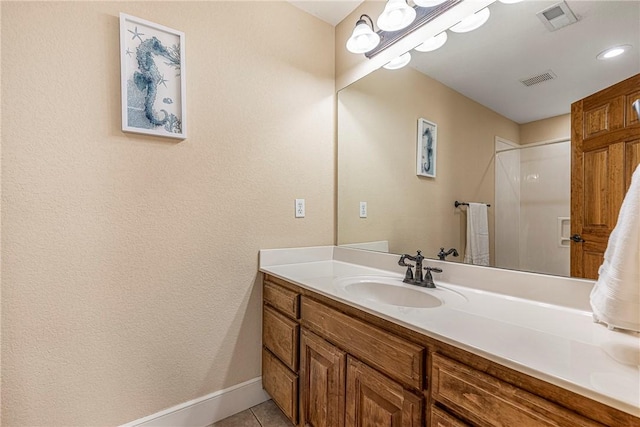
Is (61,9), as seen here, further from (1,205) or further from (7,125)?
(1,205)

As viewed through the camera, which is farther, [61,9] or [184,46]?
[184,46]

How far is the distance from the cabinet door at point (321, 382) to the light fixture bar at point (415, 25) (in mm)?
1560

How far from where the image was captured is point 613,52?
35.3 inches

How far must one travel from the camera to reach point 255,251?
168 cm

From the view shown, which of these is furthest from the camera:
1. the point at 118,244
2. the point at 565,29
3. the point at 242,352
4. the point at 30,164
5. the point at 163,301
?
the point at 242,352

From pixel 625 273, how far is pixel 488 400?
455 millimetres

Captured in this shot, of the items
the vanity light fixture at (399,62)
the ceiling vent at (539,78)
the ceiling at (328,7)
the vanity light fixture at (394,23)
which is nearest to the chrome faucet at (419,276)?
the ceiling vent at (539,78)

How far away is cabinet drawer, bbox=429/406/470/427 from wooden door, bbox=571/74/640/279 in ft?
2.16

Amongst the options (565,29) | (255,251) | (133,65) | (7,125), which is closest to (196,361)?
(255,251)

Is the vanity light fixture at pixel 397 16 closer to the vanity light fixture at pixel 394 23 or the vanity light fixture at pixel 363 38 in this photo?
the vanity light fixture at pixel 394 23

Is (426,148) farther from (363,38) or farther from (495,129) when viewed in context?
(363,38)

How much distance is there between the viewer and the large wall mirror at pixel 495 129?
0.98 meters

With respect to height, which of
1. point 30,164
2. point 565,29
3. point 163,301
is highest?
point 565,29

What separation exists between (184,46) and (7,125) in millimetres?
795
